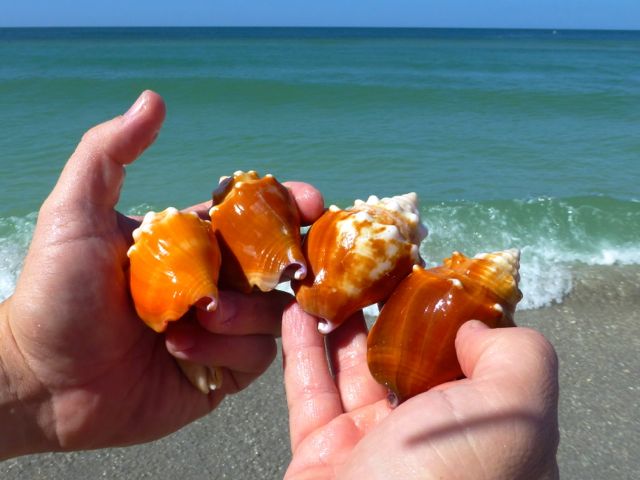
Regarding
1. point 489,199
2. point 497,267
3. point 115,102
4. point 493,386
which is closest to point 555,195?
point 489,199

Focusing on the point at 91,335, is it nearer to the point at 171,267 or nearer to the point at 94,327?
the point at 94,327

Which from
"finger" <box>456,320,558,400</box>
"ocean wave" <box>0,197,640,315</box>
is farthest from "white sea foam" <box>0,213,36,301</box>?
"finger" <box>456,320,558,400</box>

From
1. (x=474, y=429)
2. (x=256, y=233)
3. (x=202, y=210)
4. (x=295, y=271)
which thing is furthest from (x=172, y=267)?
(x=474, y=429)

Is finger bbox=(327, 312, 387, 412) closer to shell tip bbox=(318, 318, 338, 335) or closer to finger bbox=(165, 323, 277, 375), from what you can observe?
shell tip bbox=(318, 318, 338, 335)

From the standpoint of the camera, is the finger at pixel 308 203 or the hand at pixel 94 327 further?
the finger at pixel 308 203

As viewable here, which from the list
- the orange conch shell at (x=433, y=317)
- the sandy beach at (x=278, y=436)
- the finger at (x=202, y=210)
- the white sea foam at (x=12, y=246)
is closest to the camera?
the orange conch shell at (x=433, y=317)

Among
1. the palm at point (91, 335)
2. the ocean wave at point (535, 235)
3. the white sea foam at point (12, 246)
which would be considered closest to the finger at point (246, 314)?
the palm at point (91, 335)

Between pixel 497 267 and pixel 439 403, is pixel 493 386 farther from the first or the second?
pixel 497 267

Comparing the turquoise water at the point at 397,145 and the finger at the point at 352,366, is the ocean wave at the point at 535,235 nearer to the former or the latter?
the turquoise water at the point at 397,145
